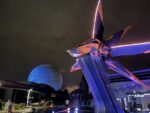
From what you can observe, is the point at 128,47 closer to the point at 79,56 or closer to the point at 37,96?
the point at 79,56

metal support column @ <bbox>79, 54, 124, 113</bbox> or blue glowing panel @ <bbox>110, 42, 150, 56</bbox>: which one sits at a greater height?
blue glowing panel @ <bbox>110, 42, 150, 56</bbox>

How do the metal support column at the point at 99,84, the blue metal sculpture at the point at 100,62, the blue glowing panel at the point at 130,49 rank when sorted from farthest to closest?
the blue glowing panel at the point at 130,49
the blue metal sculpture at the point at 100,62
the metal support column at the point at 99,84

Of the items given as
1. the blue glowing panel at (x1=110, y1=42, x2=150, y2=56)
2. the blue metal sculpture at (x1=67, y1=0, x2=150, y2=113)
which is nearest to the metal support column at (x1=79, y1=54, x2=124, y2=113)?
the blue metal sculpture at (x1=67, y1=0, x2=150, y2=113)

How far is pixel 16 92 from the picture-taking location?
6819 cm

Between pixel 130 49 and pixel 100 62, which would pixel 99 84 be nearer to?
pixel 100 62

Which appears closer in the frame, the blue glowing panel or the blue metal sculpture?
the blue metal sculpture

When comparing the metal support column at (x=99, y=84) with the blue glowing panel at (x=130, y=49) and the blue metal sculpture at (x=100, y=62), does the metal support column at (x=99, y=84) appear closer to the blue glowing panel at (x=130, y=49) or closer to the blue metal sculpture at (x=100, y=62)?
the blue metal sculpture at (x=100, y=62)

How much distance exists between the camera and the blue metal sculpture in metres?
17.1

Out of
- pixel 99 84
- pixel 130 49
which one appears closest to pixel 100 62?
pixel 99 84

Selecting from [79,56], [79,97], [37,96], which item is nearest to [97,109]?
[79,56]

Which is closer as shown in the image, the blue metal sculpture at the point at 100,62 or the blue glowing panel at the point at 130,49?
the blue metal sculpture at the point at 100,62

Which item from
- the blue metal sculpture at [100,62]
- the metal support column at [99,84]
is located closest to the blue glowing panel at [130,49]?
the blue metal sculpture at [100,62]

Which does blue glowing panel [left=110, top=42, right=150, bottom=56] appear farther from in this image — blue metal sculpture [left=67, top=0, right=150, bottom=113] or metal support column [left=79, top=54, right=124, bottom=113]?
metal support column [left=79, top=54, right=124, bottom=113]

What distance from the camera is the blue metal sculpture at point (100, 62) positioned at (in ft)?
56.0
